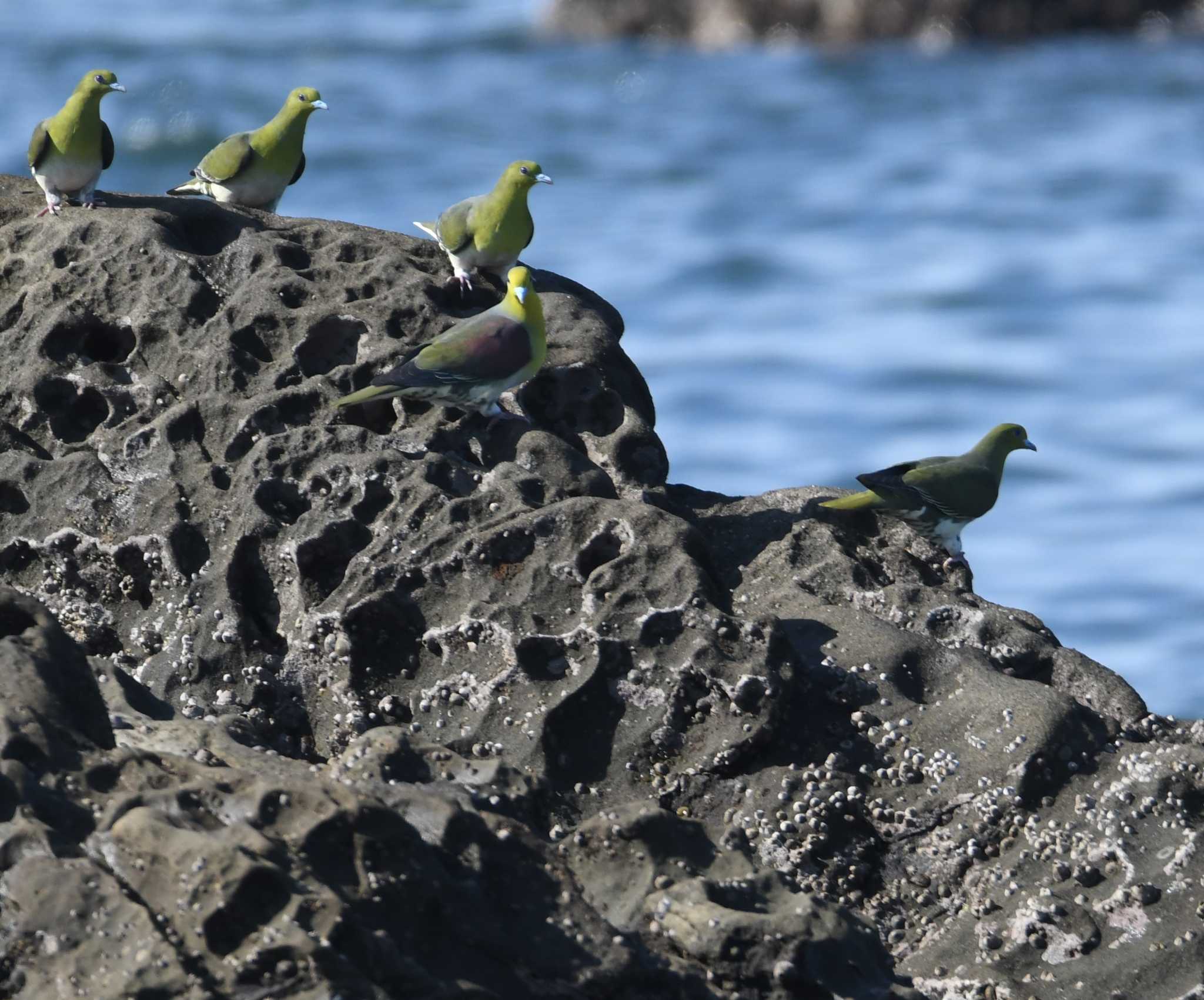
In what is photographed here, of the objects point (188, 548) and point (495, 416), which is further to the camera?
point (495, 416)

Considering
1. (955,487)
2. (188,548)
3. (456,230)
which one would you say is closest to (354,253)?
(456,230)

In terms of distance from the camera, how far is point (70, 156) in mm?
6227

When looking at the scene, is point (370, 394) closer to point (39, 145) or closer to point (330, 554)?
point (330, 554)

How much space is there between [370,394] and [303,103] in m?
2.47

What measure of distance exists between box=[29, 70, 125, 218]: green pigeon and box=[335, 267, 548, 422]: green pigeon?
153 centimetres

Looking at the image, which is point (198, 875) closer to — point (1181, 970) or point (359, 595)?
Result: point (359, 595)

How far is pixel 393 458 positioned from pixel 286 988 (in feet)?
7.63

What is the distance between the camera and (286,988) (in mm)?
3186

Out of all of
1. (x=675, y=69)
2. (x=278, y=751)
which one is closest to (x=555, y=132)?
(x=675, y=69)

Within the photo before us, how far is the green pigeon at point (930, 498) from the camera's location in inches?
235

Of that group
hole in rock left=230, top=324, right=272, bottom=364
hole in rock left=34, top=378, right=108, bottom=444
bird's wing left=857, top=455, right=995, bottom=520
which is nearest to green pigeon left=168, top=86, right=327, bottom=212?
hole in rock left=230, top=324, right=272, bottom=364

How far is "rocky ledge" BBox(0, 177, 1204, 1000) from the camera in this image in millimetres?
3424

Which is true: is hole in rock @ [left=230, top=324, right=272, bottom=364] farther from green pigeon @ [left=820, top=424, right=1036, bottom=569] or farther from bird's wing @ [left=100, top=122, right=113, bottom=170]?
green pigeon @ [left=820, top=424, right=1036, bottom=569]

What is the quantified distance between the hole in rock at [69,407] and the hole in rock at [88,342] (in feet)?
0.38
